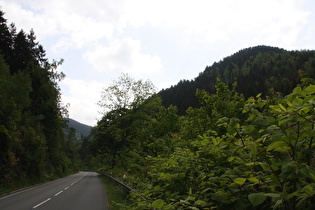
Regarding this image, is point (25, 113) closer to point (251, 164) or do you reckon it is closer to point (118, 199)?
point (118, 199)

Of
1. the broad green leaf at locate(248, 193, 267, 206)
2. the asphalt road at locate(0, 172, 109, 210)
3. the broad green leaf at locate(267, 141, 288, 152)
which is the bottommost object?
the asphalt road at locate(0, 172, 109, 210)

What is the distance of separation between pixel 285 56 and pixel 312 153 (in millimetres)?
156534

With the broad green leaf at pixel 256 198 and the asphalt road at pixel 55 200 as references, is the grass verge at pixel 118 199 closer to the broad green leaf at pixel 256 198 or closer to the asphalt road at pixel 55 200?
the asphalt road at pixel 55 200

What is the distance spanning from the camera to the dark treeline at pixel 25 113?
17578 millimetres

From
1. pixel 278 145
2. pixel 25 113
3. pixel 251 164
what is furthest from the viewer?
pixel 25 113

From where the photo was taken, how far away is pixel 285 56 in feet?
437

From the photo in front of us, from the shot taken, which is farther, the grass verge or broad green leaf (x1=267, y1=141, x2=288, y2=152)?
the grass verge

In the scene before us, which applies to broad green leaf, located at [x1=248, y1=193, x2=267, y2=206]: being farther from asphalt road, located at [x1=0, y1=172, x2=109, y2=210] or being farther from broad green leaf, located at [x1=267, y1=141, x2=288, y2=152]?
asphalt road, located at [x1=0, y1=172, x2=109, y2=210]

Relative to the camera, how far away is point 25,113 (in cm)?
2475

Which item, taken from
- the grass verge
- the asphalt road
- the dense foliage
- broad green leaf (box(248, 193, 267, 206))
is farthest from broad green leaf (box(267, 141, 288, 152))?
the asphalt road

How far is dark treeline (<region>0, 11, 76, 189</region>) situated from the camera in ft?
57.7

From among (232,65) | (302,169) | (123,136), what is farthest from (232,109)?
(232,65)

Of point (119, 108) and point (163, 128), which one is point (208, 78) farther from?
point (163, 128)

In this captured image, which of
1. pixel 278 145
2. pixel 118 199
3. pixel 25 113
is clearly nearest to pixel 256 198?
pixel 278 145
